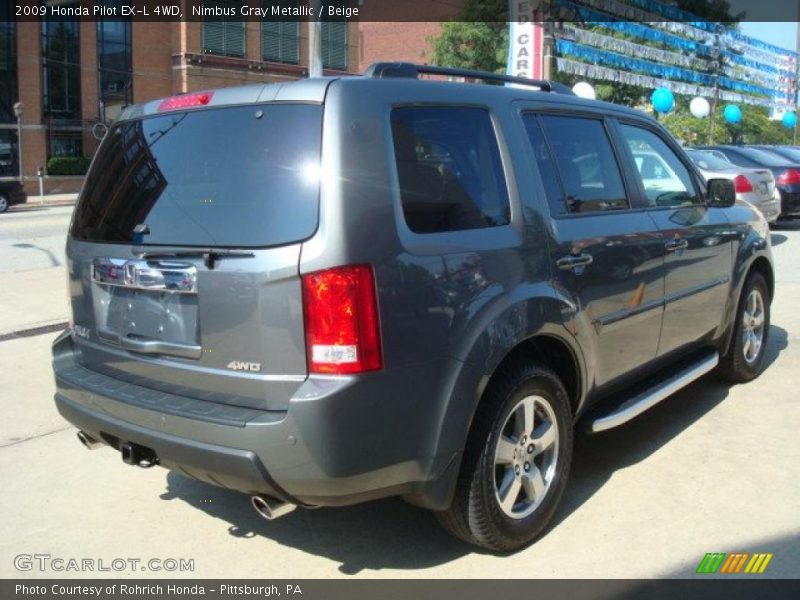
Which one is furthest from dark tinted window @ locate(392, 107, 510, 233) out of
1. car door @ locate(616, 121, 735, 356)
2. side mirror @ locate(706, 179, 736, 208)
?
side mirror @ locate(706, 179, 736, 208)

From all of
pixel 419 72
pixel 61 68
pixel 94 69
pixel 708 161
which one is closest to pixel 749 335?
pixel 419 72

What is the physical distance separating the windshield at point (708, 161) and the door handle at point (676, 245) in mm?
9562

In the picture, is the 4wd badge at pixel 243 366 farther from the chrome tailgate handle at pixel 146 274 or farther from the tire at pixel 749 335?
the tire at pixel 749 335

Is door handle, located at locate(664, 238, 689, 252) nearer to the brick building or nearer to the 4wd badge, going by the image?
the 4wd badge

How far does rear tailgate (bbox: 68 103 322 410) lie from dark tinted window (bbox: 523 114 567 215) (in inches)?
46.9

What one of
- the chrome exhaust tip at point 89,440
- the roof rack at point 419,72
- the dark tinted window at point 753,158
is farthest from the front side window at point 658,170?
the dark tinted window at point 753,158

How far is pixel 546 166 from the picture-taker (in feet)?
12.0

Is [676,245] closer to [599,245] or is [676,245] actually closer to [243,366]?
[599,245]

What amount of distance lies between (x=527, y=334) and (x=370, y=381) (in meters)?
0.83

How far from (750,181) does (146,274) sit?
11669 millimetres

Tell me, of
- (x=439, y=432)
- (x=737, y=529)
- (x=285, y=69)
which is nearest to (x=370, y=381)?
(x=439, y=432)

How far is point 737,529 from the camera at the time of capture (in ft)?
11.8

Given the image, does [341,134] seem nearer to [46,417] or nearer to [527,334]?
[527,334]

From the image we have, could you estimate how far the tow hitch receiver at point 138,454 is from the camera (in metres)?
3.14
